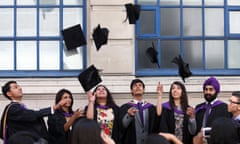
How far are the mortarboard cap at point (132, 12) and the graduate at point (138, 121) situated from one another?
1.53m

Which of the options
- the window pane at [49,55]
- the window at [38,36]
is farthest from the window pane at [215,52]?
the window pane at [49,55]

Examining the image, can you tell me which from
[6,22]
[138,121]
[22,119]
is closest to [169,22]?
[138,121]

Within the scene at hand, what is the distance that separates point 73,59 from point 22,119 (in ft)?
7.56

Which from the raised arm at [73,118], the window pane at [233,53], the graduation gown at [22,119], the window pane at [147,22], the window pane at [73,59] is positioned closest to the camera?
the graduation gown at [22,119]

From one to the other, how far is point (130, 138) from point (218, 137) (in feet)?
10.6

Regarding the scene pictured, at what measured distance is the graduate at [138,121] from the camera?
7.91 metres

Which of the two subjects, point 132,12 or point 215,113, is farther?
point 132,12

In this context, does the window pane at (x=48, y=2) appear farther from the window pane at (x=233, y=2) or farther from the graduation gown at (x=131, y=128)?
the window pane at (x=233, y=2)

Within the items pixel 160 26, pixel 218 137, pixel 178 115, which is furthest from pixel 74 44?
pixel 218 137

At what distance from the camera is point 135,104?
808 cm

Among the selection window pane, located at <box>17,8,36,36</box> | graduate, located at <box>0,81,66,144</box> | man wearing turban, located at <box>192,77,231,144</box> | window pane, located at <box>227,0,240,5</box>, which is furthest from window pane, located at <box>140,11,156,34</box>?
graduate, located at <box>0,81,66,144</box>

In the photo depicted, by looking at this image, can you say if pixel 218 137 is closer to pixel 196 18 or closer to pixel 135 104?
pixel 135 104

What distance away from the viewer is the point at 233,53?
32.7 feet

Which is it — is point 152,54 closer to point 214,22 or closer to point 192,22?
point 192,22
